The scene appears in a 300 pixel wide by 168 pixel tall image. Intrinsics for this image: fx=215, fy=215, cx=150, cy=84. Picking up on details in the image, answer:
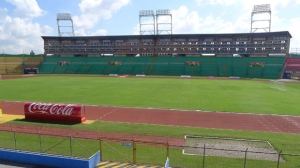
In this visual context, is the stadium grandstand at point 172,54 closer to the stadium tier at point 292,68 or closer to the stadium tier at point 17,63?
the stadium tier at point 292,68

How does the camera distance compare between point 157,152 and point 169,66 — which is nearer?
point 157,152

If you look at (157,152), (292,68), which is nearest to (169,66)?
(292,68)

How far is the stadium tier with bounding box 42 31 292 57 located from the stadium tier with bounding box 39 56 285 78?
2.47 meters

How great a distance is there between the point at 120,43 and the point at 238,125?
7282cm

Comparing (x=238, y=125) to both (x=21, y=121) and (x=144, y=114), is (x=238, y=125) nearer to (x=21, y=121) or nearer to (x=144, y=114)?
(x=144, y=114)

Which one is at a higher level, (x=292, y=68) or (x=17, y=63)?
(x=17, y=63)

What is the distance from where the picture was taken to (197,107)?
2566cm

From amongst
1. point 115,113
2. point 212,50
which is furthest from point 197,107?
point 212,50

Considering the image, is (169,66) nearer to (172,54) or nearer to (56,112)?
(172,54)

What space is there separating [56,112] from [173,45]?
2623 inches

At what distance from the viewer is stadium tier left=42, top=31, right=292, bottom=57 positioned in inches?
2874

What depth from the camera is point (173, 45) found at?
8175cm

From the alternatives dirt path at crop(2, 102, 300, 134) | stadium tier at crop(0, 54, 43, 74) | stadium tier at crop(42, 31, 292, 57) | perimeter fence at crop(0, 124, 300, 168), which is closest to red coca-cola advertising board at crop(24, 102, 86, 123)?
dirt path at crop(2, 102, 300, 134)

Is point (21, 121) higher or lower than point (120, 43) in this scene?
lower
